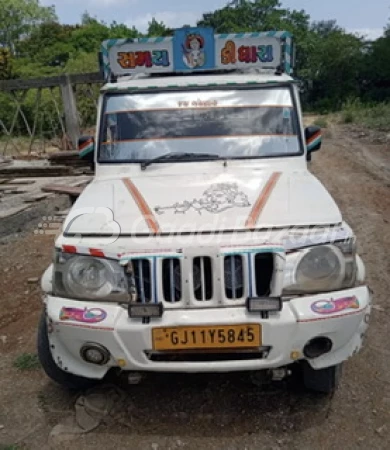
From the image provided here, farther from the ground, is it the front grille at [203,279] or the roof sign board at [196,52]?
the roof sign board at [196,52]

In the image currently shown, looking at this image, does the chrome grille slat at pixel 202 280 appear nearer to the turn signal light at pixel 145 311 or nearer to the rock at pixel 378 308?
the turn signal light at pixel 145 311

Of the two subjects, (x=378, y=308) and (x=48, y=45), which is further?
(x=48, y=45)

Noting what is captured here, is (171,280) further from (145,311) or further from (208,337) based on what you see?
(208,337)

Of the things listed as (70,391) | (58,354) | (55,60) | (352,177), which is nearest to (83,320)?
(58,354)

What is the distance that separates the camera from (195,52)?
5059 mm

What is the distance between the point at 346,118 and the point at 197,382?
2236 centimetres

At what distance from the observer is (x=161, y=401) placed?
11.1ft

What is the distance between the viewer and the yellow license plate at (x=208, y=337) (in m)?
2.75

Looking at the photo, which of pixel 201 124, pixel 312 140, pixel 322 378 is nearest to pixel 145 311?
pixel 322 378

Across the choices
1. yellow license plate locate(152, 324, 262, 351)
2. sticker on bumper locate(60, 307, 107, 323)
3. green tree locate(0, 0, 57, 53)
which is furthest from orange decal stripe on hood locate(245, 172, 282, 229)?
green tree locate(0, 0, 57, 53)

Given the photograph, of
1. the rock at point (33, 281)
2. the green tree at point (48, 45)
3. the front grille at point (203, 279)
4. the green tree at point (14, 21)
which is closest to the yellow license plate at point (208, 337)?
the front grille at point (203, 279)

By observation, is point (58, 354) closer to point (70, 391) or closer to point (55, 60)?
point (70, 391)

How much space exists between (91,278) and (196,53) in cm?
287

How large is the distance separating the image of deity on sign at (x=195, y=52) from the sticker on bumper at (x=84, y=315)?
9.58 ft
